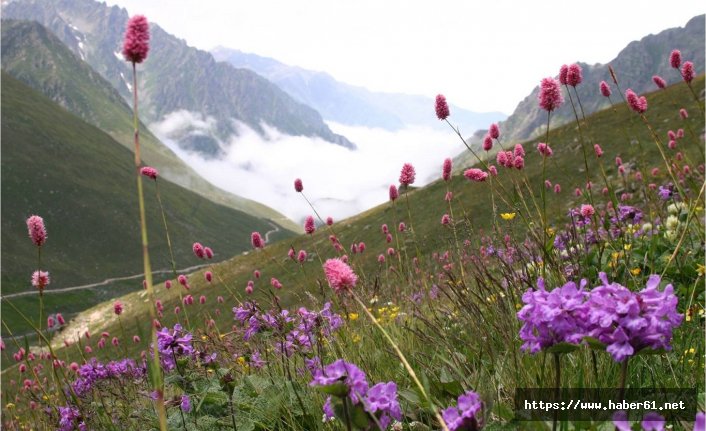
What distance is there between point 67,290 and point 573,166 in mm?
125192

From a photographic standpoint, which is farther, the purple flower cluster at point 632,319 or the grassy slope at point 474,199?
the grassy slope at point 474,199

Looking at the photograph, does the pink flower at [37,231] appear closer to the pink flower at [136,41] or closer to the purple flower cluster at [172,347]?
the purple flower cluster at [172,347]

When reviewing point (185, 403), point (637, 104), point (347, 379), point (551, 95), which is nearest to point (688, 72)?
point (637, 104)

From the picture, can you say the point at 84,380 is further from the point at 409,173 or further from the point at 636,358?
the point at 636,358

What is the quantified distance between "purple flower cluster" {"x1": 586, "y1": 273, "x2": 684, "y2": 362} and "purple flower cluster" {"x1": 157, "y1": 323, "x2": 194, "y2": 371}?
2689 mm

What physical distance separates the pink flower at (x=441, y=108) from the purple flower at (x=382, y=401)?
10.9 ft

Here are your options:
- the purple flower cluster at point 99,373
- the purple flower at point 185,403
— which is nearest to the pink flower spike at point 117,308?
the purple flower cluster at point 99,373

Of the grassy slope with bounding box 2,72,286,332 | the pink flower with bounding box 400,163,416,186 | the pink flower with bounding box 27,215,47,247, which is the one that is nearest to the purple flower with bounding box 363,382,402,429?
the pink flower with bounding box 27,215,47,247

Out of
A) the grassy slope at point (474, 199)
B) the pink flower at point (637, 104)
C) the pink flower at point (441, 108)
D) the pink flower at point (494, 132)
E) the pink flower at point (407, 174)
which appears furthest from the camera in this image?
the grassy slope at point (474, 199)

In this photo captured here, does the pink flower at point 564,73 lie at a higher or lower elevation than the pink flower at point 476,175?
higher

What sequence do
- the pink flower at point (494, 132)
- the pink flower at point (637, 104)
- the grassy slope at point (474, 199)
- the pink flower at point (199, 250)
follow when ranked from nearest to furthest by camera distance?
1. the pink flower at point (637, 104)
2. the pink flower at point (494, 132)
3. the pink flower at point (199, 250)
4. the grassy slope at point (474, 199)

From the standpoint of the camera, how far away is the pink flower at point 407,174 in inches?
202

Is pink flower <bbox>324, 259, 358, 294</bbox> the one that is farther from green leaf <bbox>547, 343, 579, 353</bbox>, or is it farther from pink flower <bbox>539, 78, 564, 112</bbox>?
pink flower <bbox>539, 78, 564, 112</bbox>

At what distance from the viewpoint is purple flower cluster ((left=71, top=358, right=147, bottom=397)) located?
16.4ft
